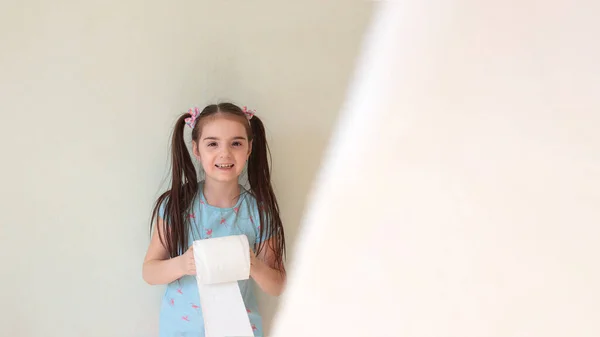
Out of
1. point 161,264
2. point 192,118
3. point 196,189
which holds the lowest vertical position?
point 161,264

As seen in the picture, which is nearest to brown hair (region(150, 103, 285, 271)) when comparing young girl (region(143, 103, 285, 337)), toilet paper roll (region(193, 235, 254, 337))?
young girl (region(143, 103, 285, 337))

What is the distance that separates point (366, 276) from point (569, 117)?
496mm

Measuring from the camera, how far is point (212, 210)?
0.91 metres

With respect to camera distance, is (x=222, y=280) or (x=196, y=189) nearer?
(x=222, y=280)

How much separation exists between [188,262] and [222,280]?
6cm

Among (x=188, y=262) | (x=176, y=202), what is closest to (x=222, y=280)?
(x=188, y=262)

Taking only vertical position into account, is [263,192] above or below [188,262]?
above

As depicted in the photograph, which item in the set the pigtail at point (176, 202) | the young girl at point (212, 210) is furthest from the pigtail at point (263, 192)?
the pigtail at point (176, 202)

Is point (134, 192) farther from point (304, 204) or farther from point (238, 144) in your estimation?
point (304, 204)

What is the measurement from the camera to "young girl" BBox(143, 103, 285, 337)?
0.86 m

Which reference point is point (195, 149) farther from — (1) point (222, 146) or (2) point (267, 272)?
(2) point (267, 272)

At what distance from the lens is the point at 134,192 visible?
36.1 inches

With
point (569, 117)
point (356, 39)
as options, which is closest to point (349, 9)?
point (356, 39)

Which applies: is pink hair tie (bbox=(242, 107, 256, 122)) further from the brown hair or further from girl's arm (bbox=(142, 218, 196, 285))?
girl's arm (bbox=(142, 218, 196, 285))
